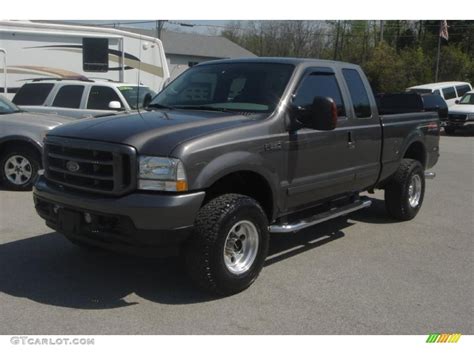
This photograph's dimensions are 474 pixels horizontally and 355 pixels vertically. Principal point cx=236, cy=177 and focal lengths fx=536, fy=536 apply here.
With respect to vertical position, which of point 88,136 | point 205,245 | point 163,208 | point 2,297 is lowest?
point 2,297

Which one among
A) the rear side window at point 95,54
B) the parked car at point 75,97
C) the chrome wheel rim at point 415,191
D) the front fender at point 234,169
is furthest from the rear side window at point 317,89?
the rear side window at point 95,54

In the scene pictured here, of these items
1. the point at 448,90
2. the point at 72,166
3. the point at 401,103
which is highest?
the point at 448,90

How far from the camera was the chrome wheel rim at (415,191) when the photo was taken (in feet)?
24.3

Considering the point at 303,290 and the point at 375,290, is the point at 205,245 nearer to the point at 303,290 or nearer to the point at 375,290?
the point at 303,290

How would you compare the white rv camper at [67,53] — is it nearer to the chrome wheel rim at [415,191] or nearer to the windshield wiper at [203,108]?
the chrome wheel rim at [415,191]

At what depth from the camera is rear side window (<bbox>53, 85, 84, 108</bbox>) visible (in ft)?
→ 35.6

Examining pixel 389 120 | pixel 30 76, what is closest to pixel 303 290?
pixel 389 120

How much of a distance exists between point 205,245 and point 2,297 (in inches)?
66.7

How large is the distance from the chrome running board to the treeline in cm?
3181

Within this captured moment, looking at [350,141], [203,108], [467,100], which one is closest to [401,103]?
[350,141]

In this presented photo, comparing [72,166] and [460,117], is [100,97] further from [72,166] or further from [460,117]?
[460,117]

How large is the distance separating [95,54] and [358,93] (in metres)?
8.97

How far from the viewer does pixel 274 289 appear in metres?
4.63

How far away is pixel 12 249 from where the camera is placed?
18.1 ft
